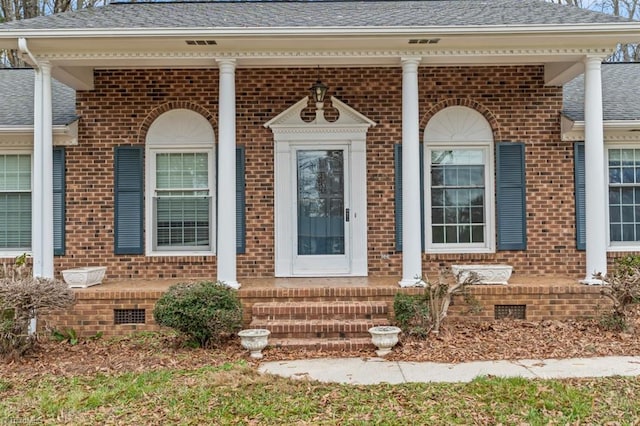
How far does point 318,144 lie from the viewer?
775 cm

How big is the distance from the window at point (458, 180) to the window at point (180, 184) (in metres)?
3.35

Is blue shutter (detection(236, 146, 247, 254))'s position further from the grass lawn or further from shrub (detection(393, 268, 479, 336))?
the grass lawn

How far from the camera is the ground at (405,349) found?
5.15 meters

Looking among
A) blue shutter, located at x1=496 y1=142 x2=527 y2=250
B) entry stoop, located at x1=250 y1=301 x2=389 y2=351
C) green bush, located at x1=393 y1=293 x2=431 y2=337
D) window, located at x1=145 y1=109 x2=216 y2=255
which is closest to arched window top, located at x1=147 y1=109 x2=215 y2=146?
window, located at x1=145 y1=109 x2=216 y2=255

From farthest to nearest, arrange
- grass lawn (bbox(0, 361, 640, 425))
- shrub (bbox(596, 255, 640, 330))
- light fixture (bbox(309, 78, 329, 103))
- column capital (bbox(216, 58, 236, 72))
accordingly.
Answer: light fixture (bbox(309, 78, 329, 103)) → column capital (bbox(216, 58, 236, 72)) → shrub (bbox(596, 255, 640, 330)) → grass lawn (bbox(0, 361, 640, 425))

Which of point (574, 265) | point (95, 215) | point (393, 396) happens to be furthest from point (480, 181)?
point (95, 215)

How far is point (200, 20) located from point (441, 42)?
313cm

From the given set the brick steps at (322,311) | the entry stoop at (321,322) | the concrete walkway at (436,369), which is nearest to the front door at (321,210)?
the entry stoop at (321,322)

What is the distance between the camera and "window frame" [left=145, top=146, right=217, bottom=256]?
25.4ft

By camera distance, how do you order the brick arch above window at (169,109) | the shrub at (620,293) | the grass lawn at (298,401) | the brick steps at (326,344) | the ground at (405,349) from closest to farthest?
the grass lawn at (298,401)
the ground at (405,349)
the brick steps at (326,344)
the shrub at (620,293)
the brick arch above window at (169,109)

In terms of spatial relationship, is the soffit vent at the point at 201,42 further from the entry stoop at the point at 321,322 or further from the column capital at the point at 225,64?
the entry stoop at the point at 321,322

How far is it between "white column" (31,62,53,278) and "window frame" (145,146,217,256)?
59.5 inches

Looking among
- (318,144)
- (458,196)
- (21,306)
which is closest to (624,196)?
(458,196)

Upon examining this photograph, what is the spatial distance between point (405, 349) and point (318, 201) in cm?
302
